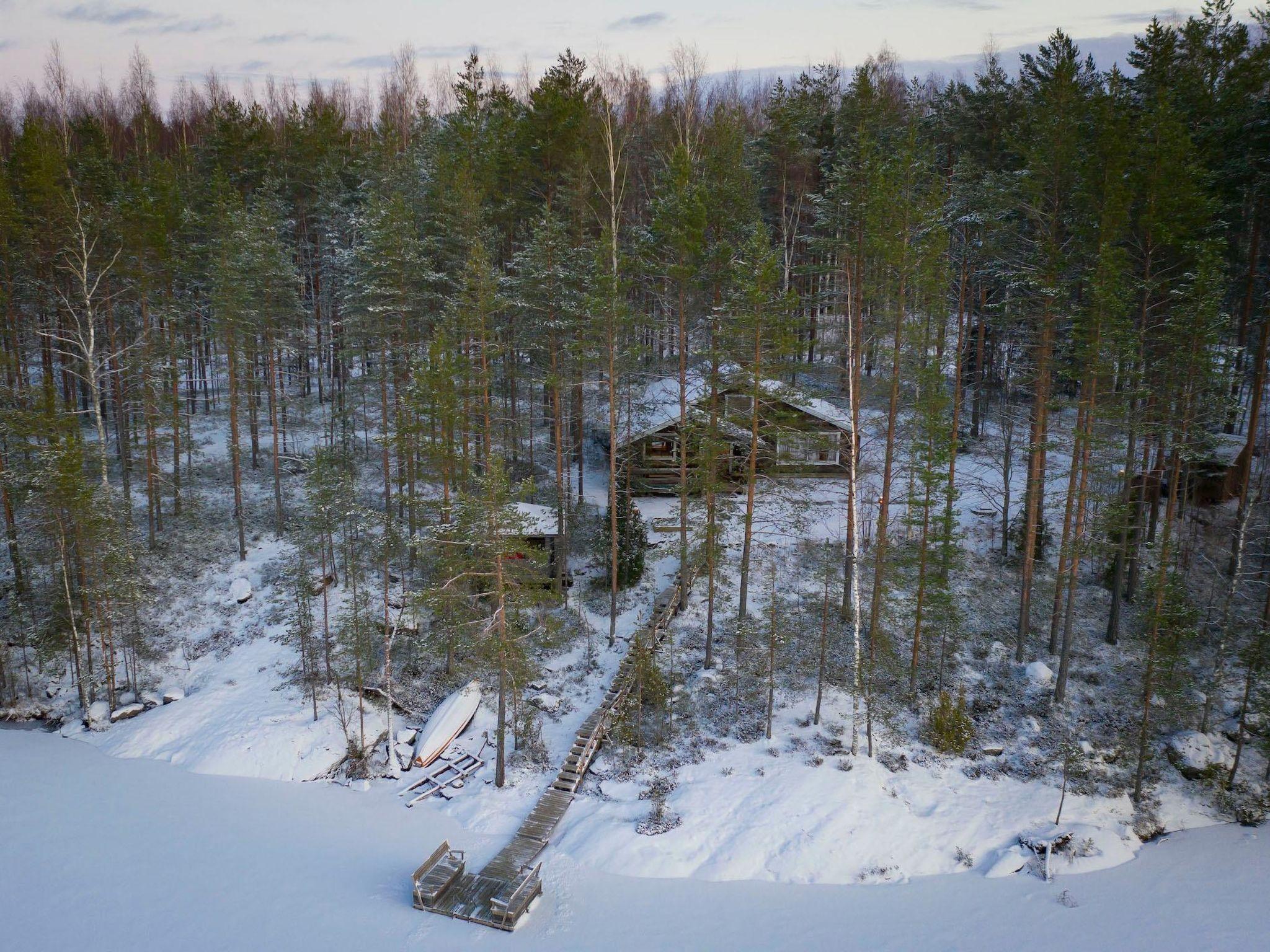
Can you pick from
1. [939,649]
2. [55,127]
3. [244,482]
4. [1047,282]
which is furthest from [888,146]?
[55,127]

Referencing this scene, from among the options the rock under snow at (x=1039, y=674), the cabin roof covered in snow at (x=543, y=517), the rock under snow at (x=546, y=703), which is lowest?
the rock under snow at (x=546, y=703)

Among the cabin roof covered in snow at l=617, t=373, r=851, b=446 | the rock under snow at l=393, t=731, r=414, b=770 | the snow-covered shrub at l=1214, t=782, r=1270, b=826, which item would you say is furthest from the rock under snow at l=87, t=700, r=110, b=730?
the snow-covered shrub at l=1214, t=782, r=1270, b=826

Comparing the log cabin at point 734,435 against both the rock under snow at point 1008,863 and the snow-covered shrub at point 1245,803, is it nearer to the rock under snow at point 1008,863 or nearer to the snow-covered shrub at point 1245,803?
the rock under snow at point 1008,863

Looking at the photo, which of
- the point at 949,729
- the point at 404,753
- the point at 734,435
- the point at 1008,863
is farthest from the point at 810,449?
the point at 404,753

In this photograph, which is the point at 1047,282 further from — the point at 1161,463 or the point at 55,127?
the point at 55,127

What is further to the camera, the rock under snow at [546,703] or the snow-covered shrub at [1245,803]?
the rock under snow at [546,703]

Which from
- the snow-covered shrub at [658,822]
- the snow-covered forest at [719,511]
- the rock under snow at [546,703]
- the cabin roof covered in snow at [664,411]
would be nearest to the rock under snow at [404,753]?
the snow-covered forest at [719,511]
